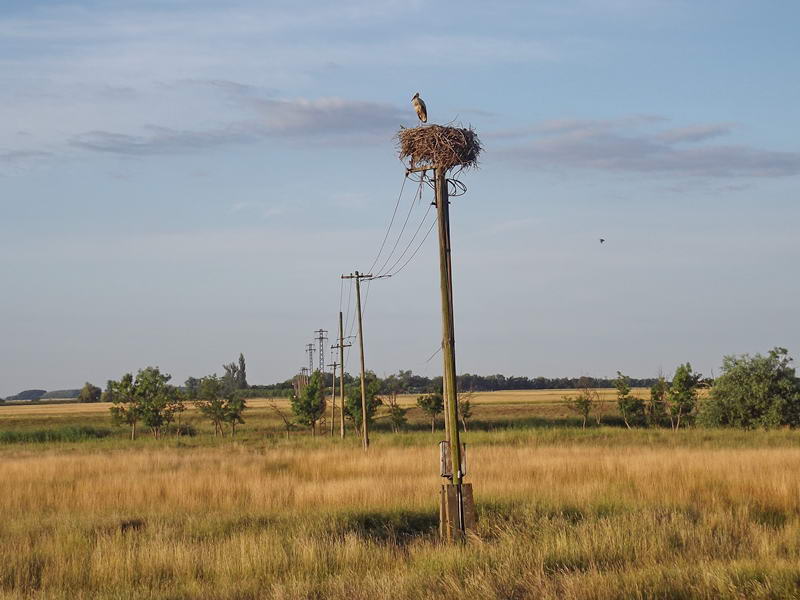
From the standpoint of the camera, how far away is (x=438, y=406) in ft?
196

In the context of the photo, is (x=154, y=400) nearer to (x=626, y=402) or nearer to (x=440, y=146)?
(x=626, y=402)

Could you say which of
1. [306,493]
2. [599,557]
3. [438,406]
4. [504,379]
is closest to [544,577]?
[599,557]

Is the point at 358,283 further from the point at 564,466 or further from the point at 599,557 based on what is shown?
the point at 599,557

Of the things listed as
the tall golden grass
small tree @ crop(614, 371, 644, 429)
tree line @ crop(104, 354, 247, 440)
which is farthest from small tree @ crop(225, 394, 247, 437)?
the tall golden grass

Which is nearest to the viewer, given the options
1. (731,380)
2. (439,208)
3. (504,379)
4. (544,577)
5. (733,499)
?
(544,577)

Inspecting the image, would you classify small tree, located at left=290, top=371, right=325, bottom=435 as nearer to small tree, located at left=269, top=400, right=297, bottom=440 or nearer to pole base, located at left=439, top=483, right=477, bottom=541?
small tree, located at left=269, top=400, right=297, bottom=440

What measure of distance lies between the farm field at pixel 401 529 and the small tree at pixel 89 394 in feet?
442

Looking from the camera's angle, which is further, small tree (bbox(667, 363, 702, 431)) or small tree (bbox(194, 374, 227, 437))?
small tree (bbox(194, 374, 227, 437))

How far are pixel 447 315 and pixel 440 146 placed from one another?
2.77 meters

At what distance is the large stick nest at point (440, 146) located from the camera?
48.4ft

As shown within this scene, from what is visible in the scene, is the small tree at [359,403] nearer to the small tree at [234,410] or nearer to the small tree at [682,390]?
the small tree at [234,410]

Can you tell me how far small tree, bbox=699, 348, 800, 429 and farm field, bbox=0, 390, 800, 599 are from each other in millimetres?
21889

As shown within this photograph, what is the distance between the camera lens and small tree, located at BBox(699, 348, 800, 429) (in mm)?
48906

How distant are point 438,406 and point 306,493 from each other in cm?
3918
